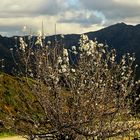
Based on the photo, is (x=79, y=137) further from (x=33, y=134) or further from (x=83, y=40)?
(x=83, y=40)

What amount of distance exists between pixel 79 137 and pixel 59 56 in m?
2.50

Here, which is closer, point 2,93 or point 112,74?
point 112,74

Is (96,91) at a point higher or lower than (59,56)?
lower

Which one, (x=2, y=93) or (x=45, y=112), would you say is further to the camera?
(x=2, y=93)

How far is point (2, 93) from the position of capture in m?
50.8

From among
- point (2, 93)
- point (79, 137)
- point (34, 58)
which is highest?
point (34, 58)

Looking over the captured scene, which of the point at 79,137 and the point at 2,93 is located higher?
the point at 79,137

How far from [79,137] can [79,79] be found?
1765mm

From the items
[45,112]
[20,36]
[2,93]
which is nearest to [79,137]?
[45,112]

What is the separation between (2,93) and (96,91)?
37265 millimetres

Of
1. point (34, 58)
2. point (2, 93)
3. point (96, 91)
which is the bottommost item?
point (2, 93)

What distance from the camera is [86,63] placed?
1458 cm

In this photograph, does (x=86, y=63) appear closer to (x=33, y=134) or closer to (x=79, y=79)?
(x=79, y=79)

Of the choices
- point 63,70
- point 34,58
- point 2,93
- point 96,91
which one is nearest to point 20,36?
point 34,58
